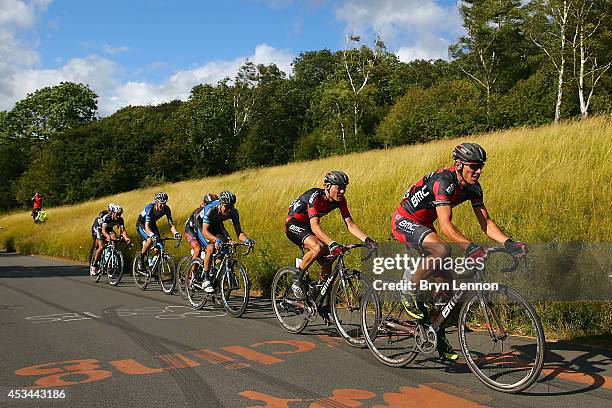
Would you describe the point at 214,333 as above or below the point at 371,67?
below

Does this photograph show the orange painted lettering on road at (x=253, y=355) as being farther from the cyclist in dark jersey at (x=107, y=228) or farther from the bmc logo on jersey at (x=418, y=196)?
the cyclist in dark jersey at (x=107, y=228)

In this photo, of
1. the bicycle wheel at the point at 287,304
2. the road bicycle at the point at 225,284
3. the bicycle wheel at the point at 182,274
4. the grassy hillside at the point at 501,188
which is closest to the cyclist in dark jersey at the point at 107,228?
the grassy hillside at the point at 501,188

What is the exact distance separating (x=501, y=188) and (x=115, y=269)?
9.34 metres

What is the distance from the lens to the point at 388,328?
18.4 feet

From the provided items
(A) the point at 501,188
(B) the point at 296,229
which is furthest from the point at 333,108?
(B) the point at 296,229

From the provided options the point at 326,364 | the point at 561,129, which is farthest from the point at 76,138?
the point at 326,364

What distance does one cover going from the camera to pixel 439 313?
5012 mm

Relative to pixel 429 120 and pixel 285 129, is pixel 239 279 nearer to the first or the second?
pixel 429 120

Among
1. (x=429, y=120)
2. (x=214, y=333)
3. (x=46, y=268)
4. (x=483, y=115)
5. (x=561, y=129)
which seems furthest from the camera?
(x=429, y=120)

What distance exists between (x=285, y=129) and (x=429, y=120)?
25.6m

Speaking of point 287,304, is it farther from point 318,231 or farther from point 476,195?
point 476,195

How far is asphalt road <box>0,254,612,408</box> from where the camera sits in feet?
14.6

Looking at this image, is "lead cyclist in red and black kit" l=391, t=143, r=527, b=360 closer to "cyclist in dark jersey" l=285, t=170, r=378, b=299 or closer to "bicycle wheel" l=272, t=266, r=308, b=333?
"cyclist in dark jersey" l=285, t=170, r=378, b=299

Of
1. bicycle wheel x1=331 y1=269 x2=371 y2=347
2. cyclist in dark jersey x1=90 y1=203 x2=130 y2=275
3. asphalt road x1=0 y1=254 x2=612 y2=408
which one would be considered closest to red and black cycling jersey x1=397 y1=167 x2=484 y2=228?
bicycle wheel x1=331 y1=269 x2=371 y2=347
